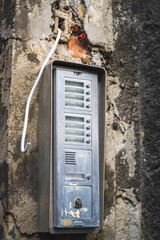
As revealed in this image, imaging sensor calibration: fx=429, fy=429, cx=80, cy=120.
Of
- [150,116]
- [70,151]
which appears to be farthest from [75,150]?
[150,116]

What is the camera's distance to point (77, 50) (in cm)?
175

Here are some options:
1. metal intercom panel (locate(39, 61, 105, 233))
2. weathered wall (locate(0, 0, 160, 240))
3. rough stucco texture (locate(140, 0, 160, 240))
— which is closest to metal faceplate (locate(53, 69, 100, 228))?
metal intercom panel (locate(39, 61, 105, 233))

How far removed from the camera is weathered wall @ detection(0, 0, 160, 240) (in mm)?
1536

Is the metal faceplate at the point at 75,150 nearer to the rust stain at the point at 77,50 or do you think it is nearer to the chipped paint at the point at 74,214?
the chipped paint at the point at 74,214

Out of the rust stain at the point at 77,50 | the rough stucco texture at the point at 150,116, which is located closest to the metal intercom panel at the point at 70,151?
the rust stain at the point at 77,50

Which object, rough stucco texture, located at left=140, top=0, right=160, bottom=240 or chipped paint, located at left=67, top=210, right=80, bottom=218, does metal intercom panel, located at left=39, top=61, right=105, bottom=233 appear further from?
rough stucco texture, located at left=140, top=0, right=160, bottom=240

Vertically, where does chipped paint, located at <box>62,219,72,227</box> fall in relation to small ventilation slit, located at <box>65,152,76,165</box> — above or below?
below

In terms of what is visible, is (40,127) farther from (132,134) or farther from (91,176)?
(132,134)

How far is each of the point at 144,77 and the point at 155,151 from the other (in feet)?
1.08

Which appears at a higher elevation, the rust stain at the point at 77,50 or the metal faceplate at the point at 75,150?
the rust stain at the point at 77,50

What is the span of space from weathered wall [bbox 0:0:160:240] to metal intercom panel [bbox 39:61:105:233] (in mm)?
74

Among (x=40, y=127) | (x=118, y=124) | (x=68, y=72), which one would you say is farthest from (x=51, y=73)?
(x=118, y=124)

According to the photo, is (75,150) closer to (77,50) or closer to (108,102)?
(108,102)

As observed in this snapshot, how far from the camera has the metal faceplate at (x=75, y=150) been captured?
149 cm
